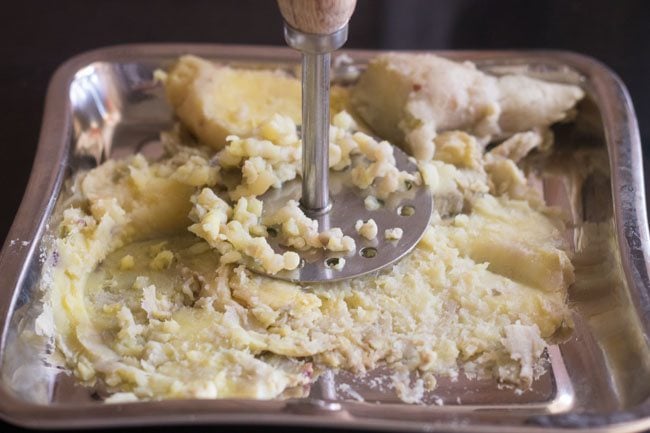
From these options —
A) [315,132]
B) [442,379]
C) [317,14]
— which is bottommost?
[442,379]

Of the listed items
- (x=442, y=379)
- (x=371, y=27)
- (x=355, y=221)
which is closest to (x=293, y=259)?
(x=355, y=221)

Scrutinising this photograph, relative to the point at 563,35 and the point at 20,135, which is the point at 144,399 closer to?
the point at 20,135

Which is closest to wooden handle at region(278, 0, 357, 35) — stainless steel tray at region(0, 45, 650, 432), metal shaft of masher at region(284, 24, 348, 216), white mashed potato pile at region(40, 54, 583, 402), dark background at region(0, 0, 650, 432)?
metal shaft of masher at region(284, 24, 348, 216)

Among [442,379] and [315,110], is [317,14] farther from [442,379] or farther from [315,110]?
[442,379]

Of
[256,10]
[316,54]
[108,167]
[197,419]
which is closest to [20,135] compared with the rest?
[108,167]

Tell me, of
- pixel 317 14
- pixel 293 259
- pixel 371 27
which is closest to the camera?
pixel 317 14

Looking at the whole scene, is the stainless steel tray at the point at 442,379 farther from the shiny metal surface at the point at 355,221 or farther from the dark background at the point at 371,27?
the dark background at the point at 371,27
